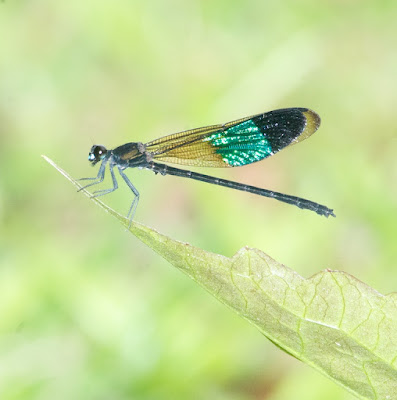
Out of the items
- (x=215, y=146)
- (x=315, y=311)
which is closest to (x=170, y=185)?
(x=215, y=146)

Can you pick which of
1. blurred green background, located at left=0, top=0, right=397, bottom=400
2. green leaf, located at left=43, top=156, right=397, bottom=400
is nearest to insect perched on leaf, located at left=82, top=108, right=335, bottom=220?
blurred green background, located at left=0, top=0, right=397, bottom=400

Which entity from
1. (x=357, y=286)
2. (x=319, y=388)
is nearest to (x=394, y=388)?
(x=357, y=286)

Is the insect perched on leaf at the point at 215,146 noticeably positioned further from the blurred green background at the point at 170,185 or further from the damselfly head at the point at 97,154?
the blurred green background at the point at 170,185

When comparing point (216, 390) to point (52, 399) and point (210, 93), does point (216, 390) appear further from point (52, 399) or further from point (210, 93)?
point (210, 93)

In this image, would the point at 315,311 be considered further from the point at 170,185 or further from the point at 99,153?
the point at 170,185

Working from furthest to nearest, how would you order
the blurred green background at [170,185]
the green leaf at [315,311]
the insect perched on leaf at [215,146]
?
the blurred green background at [170,185], the insect perched on leaf at [215,146], the green leaf at [315,311]

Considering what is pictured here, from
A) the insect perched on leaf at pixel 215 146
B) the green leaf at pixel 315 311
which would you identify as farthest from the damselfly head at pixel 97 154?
the green leaf at pixel 315 311
